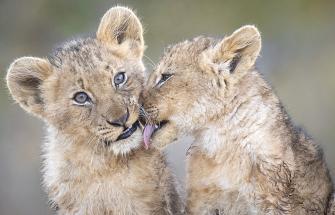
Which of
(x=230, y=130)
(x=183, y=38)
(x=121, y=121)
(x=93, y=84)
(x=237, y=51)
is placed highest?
(x=183, y=38)

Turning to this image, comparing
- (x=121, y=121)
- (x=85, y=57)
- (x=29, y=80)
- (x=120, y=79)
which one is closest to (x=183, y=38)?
(x=29, y=80)

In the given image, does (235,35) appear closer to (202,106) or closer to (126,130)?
(202,106)

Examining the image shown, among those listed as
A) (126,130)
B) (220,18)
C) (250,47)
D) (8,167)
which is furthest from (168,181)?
(220,18)

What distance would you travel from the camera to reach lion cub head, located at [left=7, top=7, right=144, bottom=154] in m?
8.43

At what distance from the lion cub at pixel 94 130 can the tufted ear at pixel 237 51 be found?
0.77 metres

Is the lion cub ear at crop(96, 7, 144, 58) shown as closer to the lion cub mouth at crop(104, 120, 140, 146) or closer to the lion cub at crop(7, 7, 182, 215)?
the lion cub at crop(7, 7, 182, 215)

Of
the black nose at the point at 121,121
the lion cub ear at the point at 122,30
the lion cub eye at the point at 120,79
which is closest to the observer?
the black nose at the point at 121,121

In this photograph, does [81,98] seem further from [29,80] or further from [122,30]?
[122,30]

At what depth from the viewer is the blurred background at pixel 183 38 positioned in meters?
16.2

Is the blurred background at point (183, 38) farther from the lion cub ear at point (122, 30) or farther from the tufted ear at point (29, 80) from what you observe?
the tufted ear at point (29, 80)

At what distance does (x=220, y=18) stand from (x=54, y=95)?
9.29 metres

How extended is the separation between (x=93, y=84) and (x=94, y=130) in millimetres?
395

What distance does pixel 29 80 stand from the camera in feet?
29.9

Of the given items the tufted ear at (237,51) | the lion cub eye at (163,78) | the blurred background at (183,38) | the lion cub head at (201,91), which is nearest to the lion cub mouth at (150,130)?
the lion cub head at (201,91)
